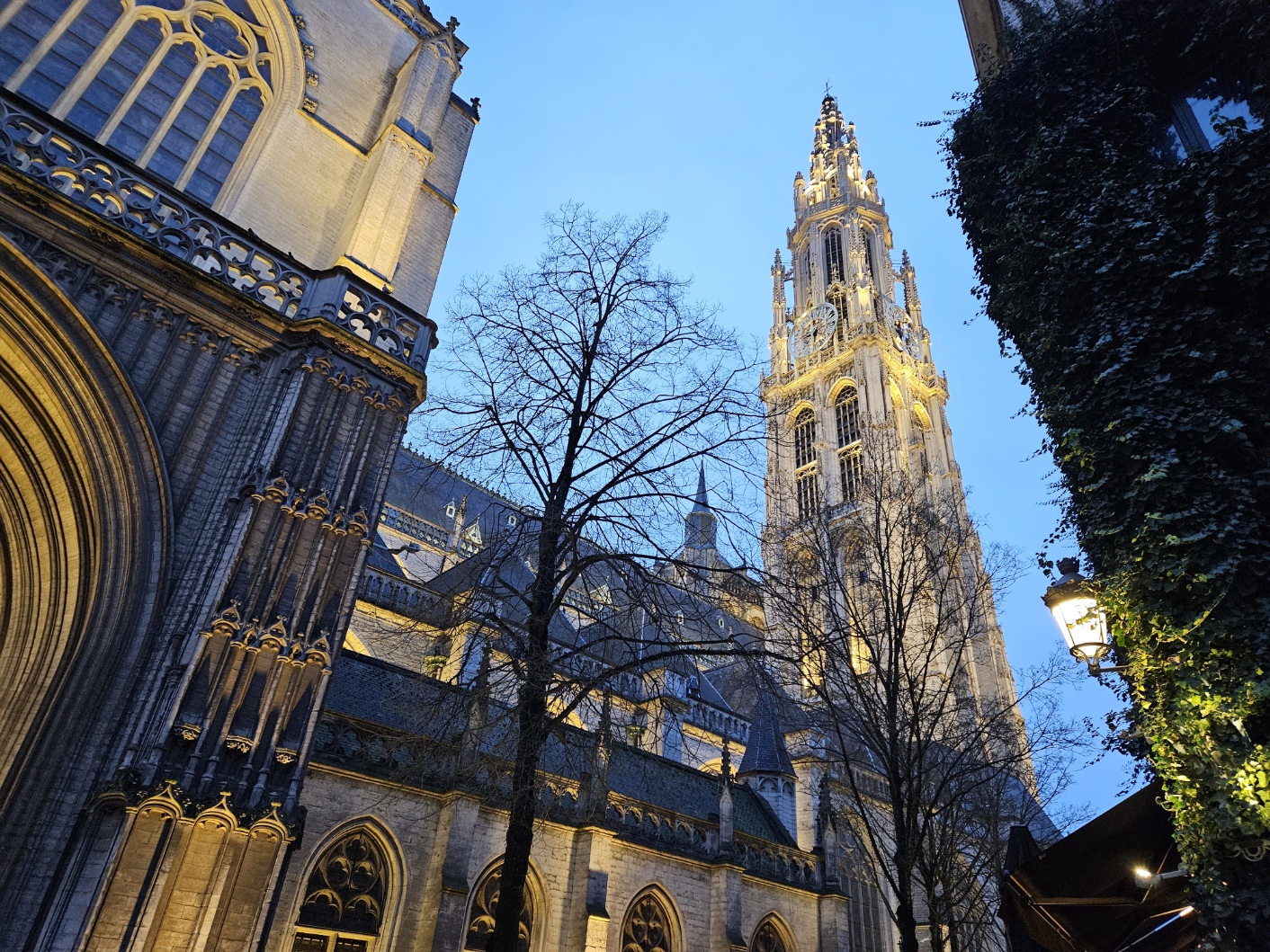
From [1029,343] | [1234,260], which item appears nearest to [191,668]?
[1029,343]

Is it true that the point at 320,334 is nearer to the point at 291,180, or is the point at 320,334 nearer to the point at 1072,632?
the point at 291,180

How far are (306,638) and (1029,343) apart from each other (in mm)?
9046

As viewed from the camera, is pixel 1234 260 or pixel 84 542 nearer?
pixel 1234 260

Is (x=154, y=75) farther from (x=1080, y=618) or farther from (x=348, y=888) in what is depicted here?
(x=1080, y=618)

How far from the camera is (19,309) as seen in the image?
8211 millimetres

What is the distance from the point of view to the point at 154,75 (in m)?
12.0

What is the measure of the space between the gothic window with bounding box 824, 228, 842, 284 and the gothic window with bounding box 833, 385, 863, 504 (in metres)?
14.6

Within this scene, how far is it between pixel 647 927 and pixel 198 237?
1437cm

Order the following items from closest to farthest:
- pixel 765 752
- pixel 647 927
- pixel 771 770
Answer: pixel 647 927 → pixel 771 770 → pixel 765 752

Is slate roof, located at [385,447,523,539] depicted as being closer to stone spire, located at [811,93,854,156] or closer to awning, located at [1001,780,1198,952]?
awning, located at [1001,780,1198,952]

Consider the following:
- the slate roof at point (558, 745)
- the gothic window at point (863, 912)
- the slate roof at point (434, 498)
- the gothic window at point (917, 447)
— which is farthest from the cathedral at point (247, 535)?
the gothic window at point (917, 447)

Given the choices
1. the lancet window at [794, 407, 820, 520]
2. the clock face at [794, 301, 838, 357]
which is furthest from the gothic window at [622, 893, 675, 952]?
the clock face at [794, 301, 838, 357]

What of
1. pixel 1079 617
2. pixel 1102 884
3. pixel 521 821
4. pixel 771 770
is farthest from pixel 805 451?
pixel 521 821

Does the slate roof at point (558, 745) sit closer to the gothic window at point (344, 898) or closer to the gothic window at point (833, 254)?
the gothic window at point (344, 898)
